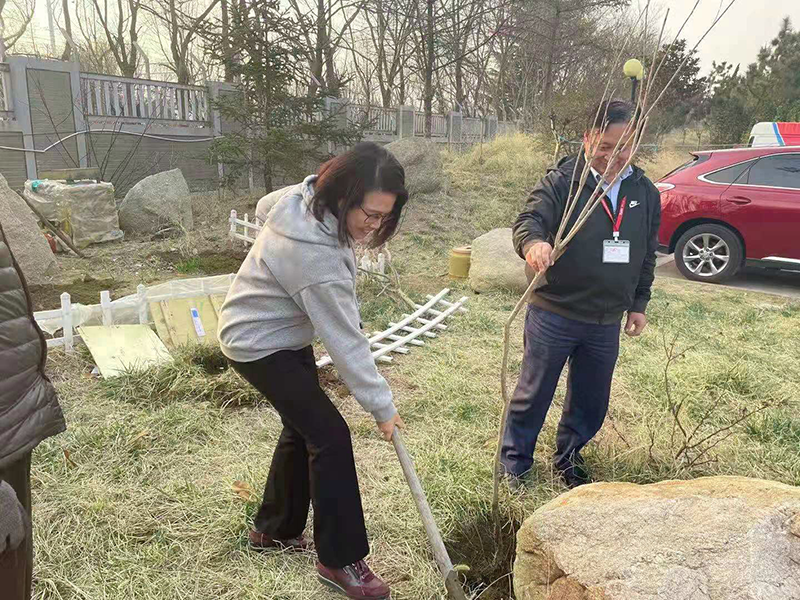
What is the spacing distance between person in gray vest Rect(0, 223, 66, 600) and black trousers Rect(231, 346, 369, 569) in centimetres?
67

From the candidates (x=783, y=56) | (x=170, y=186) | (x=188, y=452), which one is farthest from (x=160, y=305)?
(x=783, y=56)

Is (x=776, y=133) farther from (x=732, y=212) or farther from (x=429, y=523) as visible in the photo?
(x=429, y=523)

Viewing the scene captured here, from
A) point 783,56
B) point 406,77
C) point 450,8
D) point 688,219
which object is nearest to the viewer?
point 688,219

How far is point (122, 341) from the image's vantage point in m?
4.28

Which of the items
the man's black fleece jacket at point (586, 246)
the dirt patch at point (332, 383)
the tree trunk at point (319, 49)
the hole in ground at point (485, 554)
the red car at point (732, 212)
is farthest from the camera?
the tree trunk at point (319, 49)

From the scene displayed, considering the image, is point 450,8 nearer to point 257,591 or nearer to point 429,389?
point 429,389

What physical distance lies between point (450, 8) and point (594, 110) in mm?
15733

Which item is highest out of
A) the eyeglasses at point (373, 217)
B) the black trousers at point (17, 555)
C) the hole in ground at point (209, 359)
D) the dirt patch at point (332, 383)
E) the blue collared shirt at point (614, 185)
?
the blue collared shirt at point (614, 185)

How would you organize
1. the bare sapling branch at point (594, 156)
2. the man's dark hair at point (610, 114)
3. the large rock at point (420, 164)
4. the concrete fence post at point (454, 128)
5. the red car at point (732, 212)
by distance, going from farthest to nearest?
the concrete fence post at point (454, 128) < the large rock at point (420, 164) < the red car at point (732, 212) < the man's dark hair at point (610, 114) < the bare sapling branch at point (594, 156)

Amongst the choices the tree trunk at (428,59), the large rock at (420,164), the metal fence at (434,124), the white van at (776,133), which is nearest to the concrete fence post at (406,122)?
the metal fence at (434,124)

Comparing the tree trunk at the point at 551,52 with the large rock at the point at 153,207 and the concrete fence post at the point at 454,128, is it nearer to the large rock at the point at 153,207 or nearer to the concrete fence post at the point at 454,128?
the concrete fence post at the point at 454,128

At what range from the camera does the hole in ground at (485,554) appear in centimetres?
227

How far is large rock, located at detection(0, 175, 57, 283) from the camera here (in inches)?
242

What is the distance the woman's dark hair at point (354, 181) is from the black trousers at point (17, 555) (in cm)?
100
